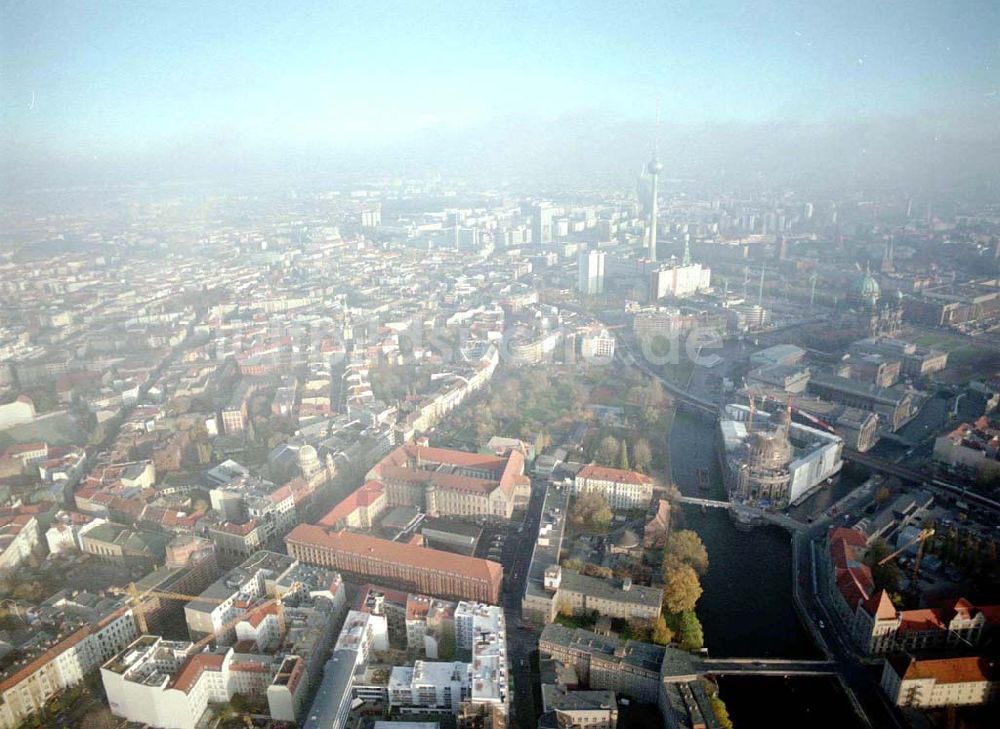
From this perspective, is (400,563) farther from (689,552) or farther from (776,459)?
(776,459)

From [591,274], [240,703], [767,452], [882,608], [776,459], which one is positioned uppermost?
[591,274]

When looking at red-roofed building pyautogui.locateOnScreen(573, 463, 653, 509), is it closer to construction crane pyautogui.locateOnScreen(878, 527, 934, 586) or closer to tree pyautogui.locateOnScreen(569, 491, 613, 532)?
tree pyautogui.locateOnScreen(569, 491, 613, 532)

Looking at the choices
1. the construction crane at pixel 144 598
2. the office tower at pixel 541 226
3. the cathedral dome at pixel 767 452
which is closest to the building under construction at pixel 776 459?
the cathedral dome at pixel 767 452

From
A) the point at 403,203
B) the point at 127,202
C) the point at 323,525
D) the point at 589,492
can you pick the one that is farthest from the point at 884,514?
the point at 403,203

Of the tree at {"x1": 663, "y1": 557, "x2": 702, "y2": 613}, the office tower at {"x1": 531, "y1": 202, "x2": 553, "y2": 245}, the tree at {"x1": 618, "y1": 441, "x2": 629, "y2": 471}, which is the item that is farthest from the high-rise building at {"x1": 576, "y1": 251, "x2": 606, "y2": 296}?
the tree at {"x1": 663, "y1": 557, "x2": 702, "y2": 613}

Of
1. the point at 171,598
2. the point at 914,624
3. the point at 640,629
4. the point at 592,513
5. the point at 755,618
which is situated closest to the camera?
the point at 914,624

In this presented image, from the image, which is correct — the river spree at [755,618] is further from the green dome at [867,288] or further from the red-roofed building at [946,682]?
the green dome at [867,288]

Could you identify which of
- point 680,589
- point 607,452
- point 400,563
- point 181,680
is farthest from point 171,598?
point 607,452
